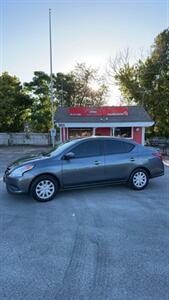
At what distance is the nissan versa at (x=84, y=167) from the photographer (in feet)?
17.5

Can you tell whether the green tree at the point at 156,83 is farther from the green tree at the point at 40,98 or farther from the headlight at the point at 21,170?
the headlight at the point at 21,170

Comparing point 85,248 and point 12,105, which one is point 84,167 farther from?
point 12,105

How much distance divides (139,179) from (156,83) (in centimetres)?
2376

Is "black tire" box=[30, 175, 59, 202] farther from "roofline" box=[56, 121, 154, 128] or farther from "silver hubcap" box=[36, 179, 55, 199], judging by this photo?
"roofline" box=[56, 121, 154, 128]

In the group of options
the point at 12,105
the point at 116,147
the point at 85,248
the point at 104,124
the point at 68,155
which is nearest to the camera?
the point at 85,248

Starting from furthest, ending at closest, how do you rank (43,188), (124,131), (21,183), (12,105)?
(12,105) → (124,131) → (43,188) → (21,183)

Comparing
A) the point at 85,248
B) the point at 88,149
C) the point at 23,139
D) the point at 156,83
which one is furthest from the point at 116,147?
the point at 156,83

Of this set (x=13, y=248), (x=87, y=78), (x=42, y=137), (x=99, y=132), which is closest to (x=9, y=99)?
(x=42, y=137)

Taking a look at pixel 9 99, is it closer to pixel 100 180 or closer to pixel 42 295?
pixel 100 180

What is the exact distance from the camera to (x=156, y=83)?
88.5ft

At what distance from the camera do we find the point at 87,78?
35.9 metres

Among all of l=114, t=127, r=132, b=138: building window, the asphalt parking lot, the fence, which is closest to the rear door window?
the asphalt parking lot

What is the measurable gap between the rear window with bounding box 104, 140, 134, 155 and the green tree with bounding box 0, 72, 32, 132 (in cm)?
2006

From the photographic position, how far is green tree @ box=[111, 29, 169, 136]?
26.3 meters
